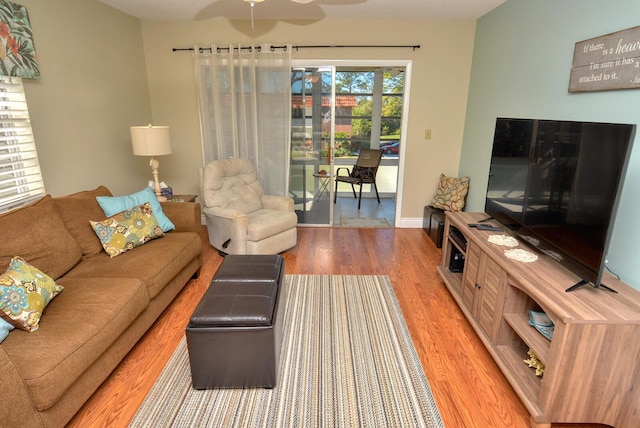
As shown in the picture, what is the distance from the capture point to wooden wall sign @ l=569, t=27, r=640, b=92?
6.07 feet

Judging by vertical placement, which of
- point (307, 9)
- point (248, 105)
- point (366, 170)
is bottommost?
point (366, 170)

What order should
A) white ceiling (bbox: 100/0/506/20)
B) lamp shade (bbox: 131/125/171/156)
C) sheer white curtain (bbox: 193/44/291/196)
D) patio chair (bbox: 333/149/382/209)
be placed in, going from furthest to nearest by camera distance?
1. patio chair (bbox: 333/149/382/209)
2. sheer white curtain (bbox: 193/44/291/196)
3. white ceiling (bbox: 100/0/506/20)
4. lamp shade (bbox: 131/125/171/156)

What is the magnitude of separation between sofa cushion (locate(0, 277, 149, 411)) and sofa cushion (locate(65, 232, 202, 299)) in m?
0.12

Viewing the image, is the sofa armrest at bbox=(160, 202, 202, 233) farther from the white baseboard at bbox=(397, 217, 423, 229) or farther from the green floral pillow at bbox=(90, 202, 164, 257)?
the white baseboard at bbox=(397, 217, 423, 229)

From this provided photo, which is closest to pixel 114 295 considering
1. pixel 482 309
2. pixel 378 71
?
pixel 482 309

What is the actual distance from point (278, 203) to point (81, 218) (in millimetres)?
1922

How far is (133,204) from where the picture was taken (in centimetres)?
284

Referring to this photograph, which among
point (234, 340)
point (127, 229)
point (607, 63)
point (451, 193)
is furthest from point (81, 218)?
point (451, 193)

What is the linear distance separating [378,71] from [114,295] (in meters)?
6.08

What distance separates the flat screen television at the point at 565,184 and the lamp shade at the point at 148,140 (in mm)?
2963

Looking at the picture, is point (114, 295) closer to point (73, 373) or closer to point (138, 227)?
point (73, 373)

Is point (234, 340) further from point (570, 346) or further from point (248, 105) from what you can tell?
point (248, 105)

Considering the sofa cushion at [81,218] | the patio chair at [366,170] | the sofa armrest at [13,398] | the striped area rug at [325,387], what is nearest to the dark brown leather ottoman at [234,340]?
the striped area rug at [325,387]

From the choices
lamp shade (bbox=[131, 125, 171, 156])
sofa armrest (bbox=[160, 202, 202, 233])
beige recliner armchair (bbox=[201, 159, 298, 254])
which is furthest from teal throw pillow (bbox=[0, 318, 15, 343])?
lamp shade (bbox=[131, 125, 171, 156])
